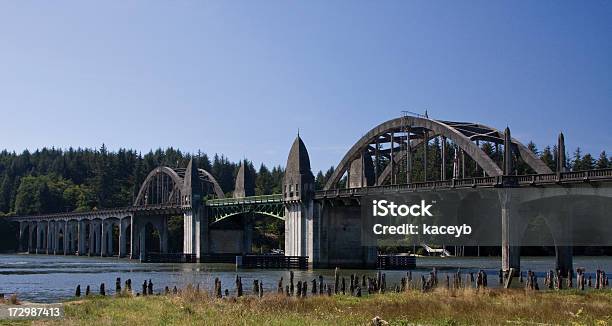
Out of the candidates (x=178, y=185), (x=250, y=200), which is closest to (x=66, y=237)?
(x=178, y=185)

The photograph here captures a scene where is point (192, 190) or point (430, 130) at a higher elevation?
point (430, 130)

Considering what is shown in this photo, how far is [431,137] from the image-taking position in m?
99.0

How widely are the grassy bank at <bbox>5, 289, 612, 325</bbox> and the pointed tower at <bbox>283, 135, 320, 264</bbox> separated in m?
58.0

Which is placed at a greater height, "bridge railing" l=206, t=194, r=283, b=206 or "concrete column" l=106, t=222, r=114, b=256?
"bridge railing" l=206, t=194, r=283, b=206

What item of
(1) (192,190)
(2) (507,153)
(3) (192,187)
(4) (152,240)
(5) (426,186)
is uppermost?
(3) (192,187)

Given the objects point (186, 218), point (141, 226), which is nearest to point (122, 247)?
point (141, 226)

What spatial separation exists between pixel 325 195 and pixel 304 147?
10555 millimetres

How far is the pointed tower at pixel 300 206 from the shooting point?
106 m

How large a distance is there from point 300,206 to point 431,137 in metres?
20.7

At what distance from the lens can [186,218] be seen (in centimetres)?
14525

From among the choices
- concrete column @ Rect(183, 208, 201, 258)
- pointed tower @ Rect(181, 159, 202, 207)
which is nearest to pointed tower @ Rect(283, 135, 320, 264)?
concrete column @ Rect(183, 208, 201, 258)

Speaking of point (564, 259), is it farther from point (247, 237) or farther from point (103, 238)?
point (103, 238)

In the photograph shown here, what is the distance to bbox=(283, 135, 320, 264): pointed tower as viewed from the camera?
106 metres

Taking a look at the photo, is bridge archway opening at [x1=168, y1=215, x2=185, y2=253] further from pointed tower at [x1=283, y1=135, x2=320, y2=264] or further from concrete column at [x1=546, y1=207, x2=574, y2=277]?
concrete column at [x1=546, y1=207, x2=574, y2=277]
